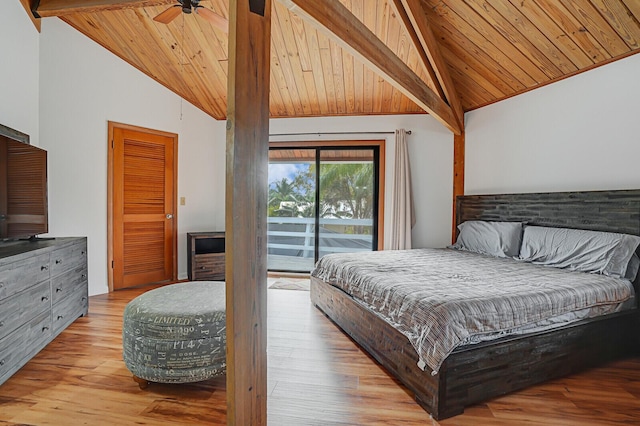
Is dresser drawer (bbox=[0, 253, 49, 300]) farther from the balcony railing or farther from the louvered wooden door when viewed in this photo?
the balcony railing

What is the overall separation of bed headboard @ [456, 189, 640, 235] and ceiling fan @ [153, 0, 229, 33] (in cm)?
342

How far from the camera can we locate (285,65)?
3.98 m

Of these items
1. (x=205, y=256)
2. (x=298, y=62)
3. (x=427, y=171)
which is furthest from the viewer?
(x=427, y=171)

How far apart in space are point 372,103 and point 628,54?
2.61 meters

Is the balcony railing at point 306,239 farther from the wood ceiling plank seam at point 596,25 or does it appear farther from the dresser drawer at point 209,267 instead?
the wood ceiling plank seam at point 596,25

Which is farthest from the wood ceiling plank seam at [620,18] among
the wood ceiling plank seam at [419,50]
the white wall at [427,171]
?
the white wall at [427,171]

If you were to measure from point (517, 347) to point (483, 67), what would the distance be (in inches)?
116

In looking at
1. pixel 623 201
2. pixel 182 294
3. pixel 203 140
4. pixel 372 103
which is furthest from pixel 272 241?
pixel 623 201

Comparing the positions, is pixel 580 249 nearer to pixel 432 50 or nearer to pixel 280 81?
pixel 432 50

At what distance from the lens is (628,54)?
8.50 feet

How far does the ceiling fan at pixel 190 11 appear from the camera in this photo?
2307mm

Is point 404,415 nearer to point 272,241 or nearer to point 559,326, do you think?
point 559,326

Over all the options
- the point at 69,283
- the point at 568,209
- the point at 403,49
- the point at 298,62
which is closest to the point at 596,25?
the point at 568,209

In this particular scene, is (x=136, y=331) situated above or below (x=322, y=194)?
below
